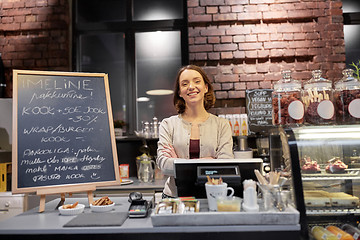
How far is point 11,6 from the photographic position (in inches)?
161

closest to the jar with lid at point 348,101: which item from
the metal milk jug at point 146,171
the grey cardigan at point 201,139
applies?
the grey cardigan at point 201,139

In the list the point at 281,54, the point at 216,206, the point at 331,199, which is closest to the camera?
the point at 216,206

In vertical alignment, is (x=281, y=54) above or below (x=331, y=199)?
above

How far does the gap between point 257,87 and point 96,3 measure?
2719 mm

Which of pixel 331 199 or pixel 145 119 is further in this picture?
pixel 145 119

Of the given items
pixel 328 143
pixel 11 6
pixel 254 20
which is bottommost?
pixel 328 143

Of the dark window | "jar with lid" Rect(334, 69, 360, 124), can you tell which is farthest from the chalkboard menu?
the dark window

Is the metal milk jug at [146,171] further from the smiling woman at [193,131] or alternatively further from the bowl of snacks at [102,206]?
the bowl of snacks at [102,206]

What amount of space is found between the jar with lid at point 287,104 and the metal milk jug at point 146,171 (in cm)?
199

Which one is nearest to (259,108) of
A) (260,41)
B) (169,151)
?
(260,41)

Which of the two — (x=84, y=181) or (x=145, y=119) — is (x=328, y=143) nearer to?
(x=84, y=181)

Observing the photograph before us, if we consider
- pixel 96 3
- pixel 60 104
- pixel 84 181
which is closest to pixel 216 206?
pixel 84 181

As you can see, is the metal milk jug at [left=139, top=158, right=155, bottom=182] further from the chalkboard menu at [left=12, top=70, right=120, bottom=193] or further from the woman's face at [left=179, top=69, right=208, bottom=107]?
the chalkboard menu at [left=12, top=70, right=120, bottom=193]

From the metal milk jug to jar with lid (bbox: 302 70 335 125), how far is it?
211 centimetres
